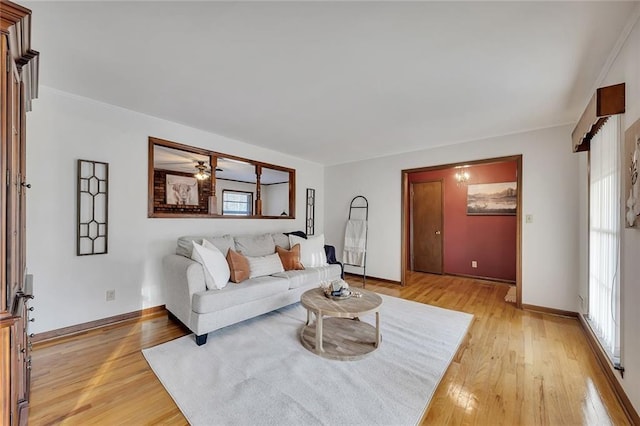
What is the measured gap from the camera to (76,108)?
2574 mm

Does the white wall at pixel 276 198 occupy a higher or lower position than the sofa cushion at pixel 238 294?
higher

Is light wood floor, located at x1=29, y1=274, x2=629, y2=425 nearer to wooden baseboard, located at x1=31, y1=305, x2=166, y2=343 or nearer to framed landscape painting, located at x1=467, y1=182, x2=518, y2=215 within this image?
wooden baseboard, located at x1=31, y1=305, x2=166, y2=343

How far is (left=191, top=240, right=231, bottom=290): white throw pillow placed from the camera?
2547 millimetres

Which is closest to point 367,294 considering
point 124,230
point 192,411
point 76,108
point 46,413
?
point 192,411

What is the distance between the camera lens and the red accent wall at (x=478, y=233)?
4.76 m

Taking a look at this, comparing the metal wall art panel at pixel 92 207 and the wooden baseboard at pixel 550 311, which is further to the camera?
the wooden baseboard at pixel 550 311

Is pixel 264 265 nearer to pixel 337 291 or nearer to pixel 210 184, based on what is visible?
pixel 337 291

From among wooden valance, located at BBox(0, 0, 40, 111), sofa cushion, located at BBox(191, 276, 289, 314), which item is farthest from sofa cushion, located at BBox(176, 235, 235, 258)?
wooden valance, located at BBox(0, 0, 40, 111)

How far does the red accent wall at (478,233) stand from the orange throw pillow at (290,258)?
11.5 feet

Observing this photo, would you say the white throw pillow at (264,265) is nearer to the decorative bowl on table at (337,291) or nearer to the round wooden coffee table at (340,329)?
the round wooden coffee table at (340,329)

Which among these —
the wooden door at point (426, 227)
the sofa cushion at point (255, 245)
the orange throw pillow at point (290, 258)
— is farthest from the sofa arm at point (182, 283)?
the wooden door at point (426, 227)

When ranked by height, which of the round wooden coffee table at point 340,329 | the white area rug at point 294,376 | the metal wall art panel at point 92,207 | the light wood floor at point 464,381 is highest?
the metal wall art panel at point 92,207

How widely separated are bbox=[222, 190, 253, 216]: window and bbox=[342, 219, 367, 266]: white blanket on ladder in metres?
3.01

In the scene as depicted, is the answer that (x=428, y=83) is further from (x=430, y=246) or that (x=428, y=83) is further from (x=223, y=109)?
(x=430, y=246)
